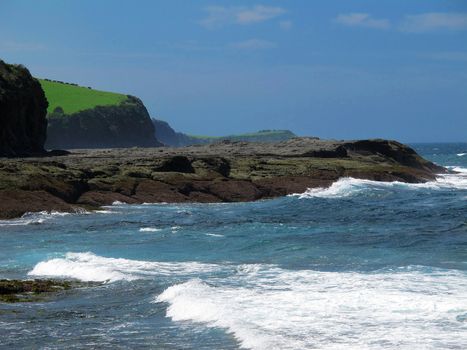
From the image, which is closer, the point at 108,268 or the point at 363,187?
the point at 108,268

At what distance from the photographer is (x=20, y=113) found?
259 feet

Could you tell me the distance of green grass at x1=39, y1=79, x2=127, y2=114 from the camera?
559 ft

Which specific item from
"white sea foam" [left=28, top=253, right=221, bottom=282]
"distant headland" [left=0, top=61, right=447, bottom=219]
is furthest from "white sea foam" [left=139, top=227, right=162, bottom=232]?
"white sea foam" [left=28, top=253, right=221, bottom=282]

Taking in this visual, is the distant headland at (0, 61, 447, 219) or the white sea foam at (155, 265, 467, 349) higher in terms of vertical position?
the distant headland at (0, 61, 447, 219)

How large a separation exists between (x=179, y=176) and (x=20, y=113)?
31.1 metres

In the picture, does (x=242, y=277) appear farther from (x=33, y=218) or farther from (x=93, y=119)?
(x=93, y=119)

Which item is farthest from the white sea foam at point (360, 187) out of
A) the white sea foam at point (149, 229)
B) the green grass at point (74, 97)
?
the green grass at point (74, 97)

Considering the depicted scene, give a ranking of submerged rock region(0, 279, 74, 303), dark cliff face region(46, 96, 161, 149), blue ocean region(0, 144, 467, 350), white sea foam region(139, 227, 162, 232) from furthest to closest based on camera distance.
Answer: dark cliff face region(46, 96, 161, 149)
white sea foam region(139, 227, 162, 232)
submerged rock region(0, 279, 74, 303)
blue ocean region(0, 144, 467, 350)

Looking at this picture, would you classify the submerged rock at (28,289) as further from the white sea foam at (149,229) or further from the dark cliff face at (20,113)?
the dark cliff face at (20,113)

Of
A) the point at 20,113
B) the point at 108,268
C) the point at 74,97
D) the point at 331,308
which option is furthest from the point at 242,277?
the point at 74,97

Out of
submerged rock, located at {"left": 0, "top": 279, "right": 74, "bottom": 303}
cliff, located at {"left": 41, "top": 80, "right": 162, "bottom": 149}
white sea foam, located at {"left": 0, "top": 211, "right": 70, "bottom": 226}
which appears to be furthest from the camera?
cliff, located at {"left": 41, "top": 80, "right": 162, "bottom": 149}

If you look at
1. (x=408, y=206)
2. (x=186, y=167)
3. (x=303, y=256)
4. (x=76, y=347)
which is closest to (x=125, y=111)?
(x=186, y=167)

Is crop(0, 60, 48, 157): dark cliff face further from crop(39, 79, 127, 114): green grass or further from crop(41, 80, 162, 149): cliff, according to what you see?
crop(39, 79, 127, 114): green grass

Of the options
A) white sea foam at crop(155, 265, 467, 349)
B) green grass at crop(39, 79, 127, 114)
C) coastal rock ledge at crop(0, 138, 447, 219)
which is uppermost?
green grass at crop(39, 79, 127, 114)
